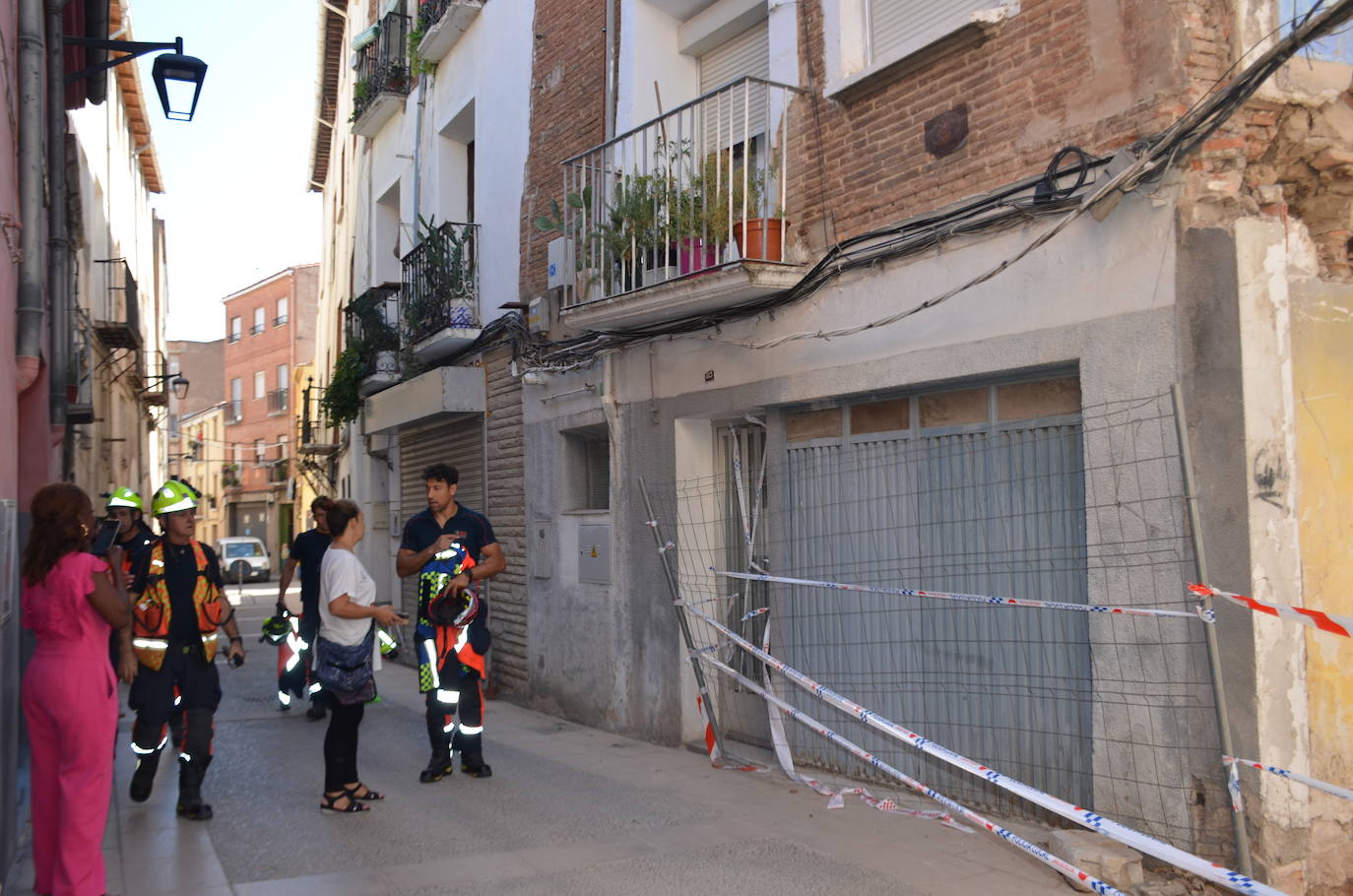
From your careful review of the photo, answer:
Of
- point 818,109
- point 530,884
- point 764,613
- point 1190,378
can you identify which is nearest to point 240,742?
point 764,613

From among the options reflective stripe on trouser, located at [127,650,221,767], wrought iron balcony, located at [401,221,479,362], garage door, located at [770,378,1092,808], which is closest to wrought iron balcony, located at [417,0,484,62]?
wrought iron balcony, located at [401,221,479,362]

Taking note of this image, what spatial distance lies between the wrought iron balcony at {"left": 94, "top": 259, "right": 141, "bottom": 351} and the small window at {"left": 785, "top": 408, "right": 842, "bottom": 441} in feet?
38.4

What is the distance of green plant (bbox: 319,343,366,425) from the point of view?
1655 cm

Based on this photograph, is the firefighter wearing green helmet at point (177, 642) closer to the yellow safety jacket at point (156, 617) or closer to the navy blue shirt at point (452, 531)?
the yellow safety jacket at point (156, 617)

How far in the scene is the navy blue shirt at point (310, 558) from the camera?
923 cm

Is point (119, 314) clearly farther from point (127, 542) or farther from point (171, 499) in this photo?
point (171, 499)

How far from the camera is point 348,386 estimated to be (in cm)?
1678

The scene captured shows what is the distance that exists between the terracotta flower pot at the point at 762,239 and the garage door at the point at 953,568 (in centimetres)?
102

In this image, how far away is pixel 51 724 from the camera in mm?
5039

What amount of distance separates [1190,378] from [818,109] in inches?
128

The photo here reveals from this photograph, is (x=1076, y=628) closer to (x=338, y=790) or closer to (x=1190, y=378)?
(x=1190, y=378)

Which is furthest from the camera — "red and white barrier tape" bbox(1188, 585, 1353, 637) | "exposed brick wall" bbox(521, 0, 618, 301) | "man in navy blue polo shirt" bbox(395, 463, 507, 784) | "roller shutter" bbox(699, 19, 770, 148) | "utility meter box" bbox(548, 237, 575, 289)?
"exposed brick wall" bbox(521, 0, 618, 301)

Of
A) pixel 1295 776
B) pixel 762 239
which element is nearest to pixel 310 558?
pixel 762 239

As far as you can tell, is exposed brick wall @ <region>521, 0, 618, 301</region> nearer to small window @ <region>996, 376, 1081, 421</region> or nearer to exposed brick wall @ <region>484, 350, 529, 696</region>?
exposed brick wall @ <region>484, 350, 529, 696</region>
